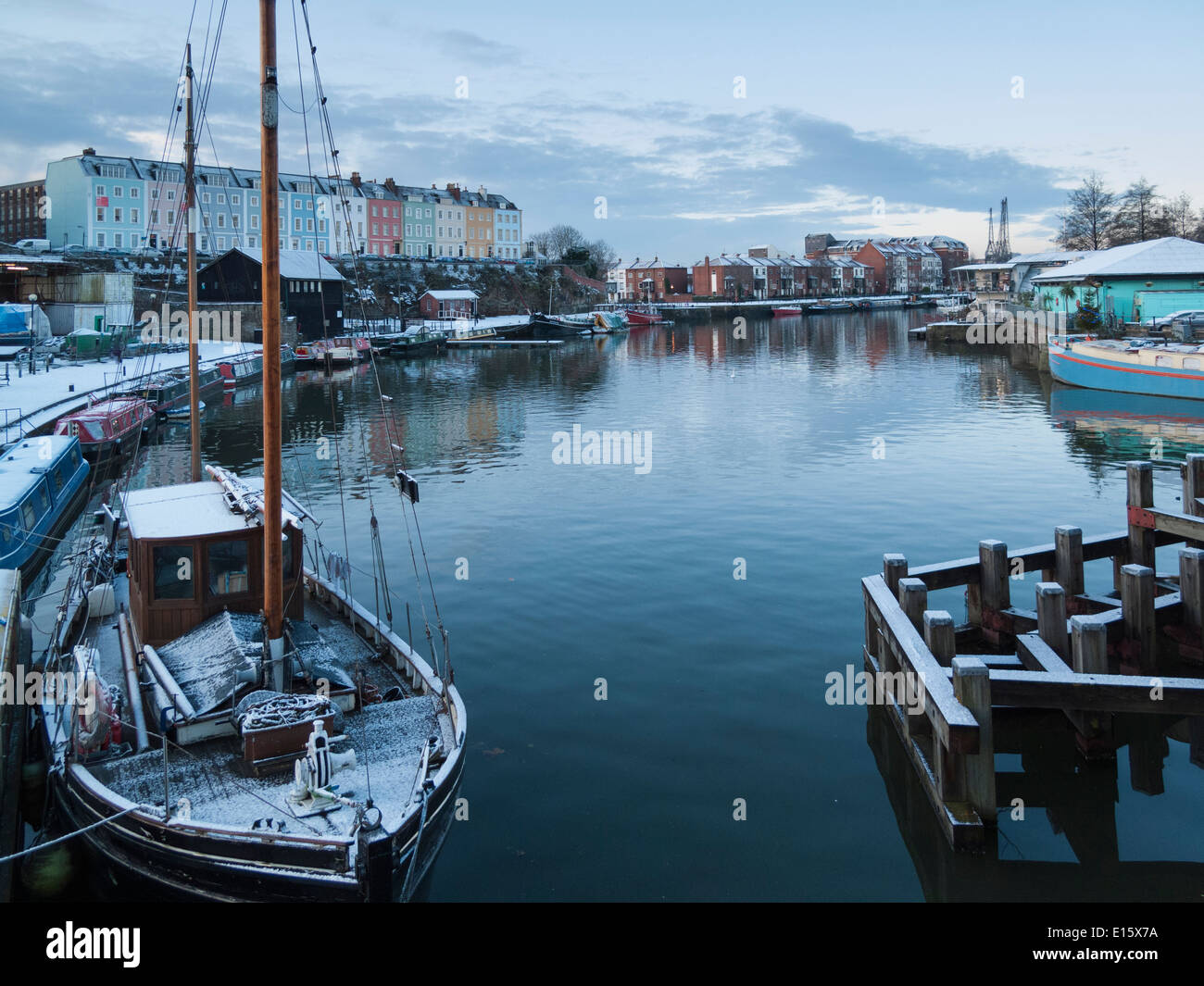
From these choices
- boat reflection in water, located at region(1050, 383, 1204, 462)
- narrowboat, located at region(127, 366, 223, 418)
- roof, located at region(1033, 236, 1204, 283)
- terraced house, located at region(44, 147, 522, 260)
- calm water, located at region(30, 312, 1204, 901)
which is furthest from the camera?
terraced house, located at region(44, 147, 522, 260)

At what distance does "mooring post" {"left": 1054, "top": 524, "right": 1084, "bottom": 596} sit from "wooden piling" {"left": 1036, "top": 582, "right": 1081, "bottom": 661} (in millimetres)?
1942

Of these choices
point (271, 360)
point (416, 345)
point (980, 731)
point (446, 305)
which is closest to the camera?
point (980, 731)

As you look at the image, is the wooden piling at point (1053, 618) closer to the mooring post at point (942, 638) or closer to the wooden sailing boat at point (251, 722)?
the mooring post at point (942, 638)

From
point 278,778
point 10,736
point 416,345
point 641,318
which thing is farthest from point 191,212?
point 641,318

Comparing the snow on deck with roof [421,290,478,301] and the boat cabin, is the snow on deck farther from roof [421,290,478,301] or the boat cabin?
roof [421,290,478,301]

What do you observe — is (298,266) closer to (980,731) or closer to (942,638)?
(942,638)

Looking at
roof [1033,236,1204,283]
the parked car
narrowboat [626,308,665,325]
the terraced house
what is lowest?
the parked car

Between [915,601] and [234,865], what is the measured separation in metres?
8.38

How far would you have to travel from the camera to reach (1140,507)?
15.0 metres

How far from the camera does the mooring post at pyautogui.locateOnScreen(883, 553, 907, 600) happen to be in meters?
13.3

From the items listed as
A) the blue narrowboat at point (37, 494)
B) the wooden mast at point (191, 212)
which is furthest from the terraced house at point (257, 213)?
the wooden mast at point (191, 212)

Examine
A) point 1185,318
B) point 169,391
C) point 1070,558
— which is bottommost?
point 1070,558

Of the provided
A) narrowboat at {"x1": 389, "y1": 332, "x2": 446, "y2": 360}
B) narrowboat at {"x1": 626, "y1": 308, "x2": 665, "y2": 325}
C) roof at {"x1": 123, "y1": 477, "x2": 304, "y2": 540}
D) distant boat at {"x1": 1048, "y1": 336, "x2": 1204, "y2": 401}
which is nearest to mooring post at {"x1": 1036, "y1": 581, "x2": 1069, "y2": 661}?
roof at {"x1": 123, "y1": 477, "x2": 304, "y2": 540}
